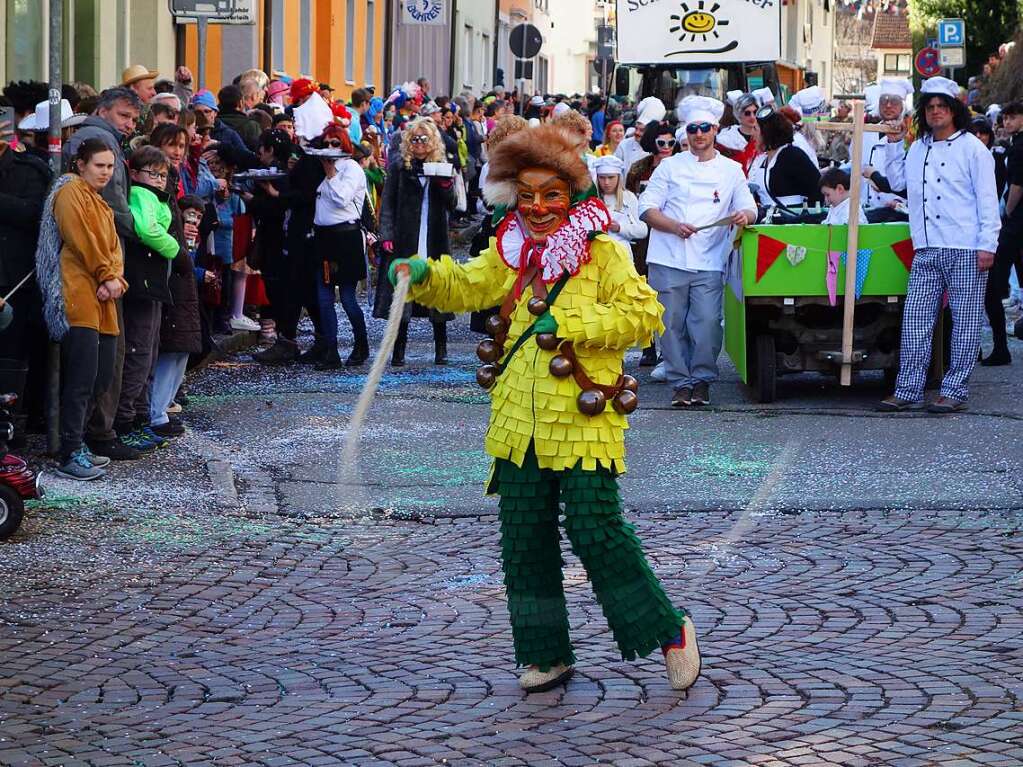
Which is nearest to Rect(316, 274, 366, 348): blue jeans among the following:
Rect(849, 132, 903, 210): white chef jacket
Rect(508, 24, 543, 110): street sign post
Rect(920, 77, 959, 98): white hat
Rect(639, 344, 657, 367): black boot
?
Rect(639, 344, 657, 367): black boot

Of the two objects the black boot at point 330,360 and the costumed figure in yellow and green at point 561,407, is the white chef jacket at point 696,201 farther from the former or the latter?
the costumed figure in yellow and green at point 561,407

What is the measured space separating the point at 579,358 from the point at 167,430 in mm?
5273

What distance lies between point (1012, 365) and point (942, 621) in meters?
7.43

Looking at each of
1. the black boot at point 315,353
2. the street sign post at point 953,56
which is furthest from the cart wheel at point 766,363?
the street sign post at point 953,56

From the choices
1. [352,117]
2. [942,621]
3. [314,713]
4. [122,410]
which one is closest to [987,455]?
[942,621]

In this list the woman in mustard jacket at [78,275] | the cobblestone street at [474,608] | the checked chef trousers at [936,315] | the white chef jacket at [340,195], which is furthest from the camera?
Answer: the white chef jacket at [340,195]

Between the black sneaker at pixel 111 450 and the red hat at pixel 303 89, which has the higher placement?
the red hat at pixel 303 89

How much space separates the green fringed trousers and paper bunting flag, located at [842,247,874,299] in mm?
6149

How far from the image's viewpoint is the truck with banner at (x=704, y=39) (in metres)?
25.8

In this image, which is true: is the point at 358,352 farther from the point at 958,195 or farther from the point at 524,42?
the point at 524,42

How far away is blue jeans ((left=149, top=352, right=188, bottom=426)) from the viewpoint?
10.4m

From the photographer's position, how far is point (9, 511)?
783 cm

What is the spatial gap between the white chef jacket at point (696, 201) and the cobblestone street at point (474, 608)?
46.1 inches

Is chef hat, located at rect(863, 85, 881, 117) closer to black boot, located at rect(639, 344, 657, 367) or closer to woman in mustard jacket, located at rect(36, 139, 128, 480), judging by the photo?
black boot, located at rect(639, 344, 657, 367)
